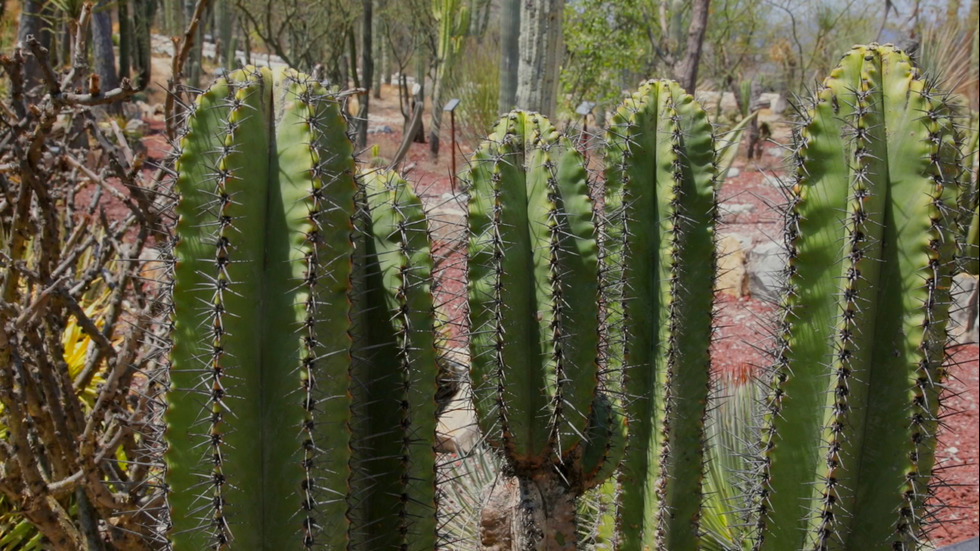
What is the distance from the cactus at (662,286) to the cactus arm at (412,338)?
0.65 metres

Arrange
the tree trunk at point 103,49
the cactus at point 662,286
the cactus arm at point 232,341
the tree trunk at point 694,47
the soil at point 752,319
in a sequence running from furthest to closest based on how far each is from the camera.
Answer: the tree trunk at point 103,49
the tree trunk at point 694,47
the cactus at point 662,286
the soil at point 752,319
the cactus arm at point 232,341

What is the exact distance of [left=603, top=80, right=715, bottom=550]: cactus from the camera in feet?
7.23

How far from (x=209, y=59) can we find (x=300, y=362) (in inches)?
939

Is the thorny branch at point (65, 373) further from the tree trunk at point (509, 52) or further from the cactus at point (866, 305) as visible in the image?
the tree trunk at point (509, 52)

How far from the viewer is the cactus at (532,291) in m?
1.84

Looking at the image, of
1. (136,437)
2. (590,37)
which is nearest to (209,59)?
(590,37)

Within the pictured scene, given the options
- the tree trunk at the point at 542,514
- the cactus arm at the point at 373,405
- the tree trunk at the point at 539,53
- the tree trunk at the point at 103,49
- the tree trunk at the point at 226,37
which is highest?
the tree trunk at the point at 226,37

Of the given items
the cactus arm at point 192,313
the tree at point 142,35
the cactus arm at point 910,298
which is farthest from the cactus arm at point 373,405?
the tree at point 142,35

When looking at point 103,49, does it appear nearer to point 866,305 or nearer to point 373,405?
point 373,405

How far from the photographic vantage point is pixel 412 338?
1668 millimetres

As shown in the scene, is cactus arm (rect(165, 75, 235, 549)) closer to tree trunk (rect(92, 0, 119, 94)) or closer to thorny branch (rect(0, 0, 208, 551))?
thorny branch (rect(0, 0, 208, 551))

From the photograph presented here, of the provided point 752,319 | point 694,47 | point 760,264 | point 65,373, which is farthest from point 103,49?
point 65,373

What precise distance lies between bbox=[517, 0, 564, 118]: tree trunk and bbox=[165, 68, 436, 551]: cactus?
4.79m

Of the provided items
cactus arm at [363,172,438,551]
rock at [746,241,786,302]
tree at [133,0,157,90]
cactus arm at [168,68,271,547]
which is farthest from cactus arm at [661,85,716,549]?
tree at [133,0,157,90]
